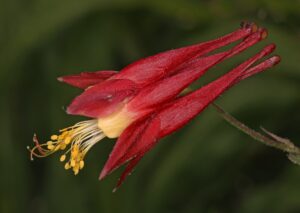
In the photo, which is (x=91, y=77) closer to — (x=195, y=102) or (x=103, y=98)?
(x=103, y=98)

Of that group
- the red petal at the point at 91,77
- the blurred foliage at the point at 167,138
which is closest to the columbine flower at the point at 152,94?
the red petal at the point at 91,77

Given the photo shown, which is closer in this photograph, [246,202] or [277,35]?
[277,35]

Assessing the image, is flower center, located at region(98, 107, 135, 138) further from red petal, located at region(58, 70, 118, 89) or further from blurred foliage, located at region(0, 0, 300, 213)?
blurred foliage, located at region(0, 0, 300, 213)

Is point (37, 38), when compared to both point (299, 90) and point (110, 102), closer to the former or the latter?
point (299, 90)

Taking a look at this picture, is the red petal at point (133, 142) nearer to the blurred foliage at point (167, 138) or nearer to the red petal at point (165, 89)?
the red petal at point (165, 89)

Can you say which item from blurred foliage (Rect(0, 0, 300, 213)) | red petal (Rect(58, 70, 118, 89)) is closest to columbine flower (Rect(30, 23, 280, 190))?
red petal (Rect(58, 70, 118, 89))

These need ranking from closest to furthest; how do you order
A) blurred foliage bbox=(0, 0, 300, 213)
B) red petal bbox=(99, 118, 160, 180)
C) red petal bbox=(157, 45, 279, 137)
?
red petal bbox=(99, 118, 160, 180) → red petal bbox=(157, 45, 279, 137) → blurred foliage bbox=(0, 0, 300, 213)

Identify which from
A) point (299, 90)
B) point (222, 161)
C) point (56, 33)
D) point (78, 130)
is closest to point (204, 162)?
point (222, 161)
